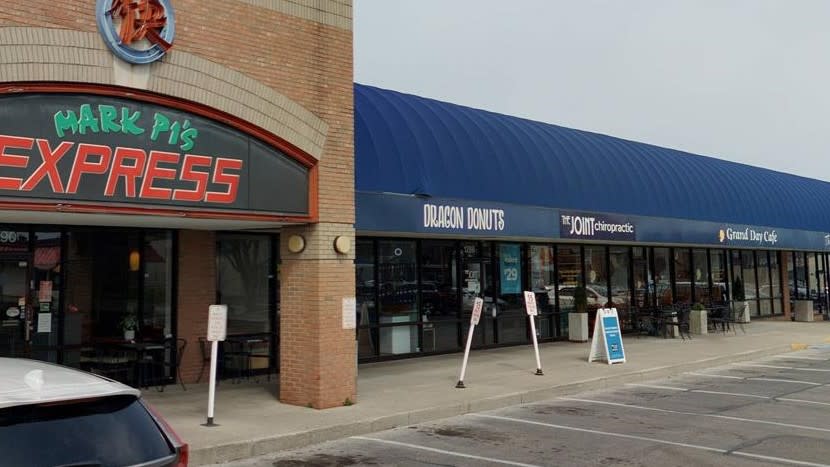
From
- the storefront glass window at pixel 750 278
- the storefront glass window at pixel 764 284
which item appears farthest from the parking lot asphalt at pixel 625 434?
the storefront glass window at pixel 764 284

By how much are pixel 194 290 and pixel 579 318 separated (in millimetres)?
11438

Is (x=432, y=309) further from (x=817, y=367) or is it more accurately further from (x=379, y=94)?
(x=817, y=367)

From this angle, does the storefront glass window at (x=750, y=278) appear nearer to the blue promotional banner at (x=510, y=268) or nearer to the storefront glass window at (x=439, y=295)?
the blue promotional banner at (x=510, y=268)

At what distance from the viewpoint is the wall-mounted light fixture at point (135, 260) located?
41.7 ft

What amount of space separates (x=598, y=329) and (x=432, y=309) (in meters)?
3.95

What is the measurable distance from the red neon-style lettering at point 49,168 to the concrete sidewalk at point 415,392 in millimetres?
3302

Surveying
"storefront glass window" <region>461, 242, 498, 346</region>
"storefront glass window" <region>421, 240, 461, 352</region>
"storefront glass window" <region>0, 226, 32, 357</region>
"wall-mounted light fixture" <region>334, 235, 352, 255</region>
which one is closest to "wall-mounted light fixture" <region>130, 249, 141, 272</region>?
"storefront glass window" <region>0, 226, 32, 357</region>

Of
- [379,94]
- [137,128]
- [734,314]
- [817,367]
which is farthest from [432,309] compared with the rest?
[734,314]

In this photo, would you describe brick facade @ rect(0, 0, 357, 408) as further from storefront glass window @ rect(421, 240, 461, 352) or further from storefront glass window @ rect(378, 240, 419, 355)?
storefront glass window @ rect(421, 240, 461, 352)

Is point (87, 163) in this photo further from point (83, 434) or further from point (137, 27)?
point (83, 434)

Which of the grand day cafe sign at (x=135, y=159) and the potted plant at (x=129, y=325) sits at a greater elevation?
the grand day cafe sign at (x=135, y=159)

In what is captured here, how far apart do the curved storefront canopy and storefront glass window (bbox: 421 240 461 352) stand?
289 cm

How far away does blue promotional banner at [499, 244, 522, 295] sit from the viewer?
64.0 ft

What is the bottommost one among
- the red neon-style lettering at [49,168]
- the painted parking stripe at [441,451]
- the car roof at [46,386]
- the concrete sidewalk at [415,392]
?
the painted parking stripe at [441,451]
